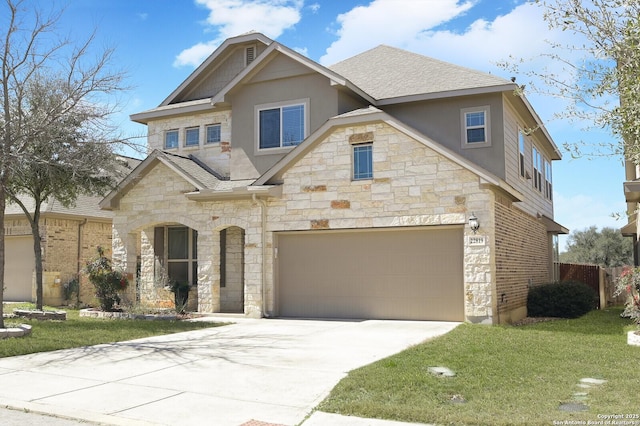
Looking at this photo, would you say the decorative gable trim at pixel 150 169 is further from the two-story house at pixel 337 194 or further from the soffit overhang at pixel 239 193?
the soffit overhang at pixel 239 193

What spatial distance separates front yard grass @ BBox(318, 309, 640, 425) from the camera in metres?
6.60

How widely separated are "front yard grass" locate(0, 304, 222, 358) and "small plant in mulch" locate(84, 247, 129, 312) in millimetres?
988

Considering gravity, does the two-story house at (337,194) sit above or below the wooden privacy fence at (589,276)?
above

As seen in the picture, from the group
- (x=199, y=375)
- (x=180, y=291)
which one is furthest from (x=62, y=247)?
(x=199, y=375)

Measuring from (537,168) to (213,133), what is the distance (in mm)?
12002

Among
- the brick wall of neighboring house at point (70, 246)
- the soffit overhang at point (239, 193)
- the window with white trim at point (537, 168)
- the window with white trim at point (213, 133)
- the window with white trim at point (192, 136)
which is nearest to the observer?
the soffit overhang at point (239, 193)

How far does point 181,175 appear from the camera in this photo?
60.1 ft

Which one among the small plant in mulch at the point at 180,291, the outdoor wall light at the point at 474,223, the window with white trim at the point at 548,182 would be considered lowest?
the small plant in mulch at the point at 180,291

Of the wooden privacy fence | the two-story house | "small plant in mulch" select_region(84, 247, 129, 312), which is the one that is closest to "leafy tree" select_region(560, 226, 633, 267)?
the wooden privacy fence

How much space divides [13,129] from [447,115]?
37.4 feet

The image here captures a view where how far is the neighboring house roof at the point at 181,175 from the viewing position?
714 inches

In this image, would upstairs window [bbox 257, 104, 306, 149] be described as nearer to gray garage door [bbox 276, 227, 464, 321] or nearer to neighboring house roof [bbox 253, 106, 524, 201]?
neighboring house roof [bbox 253, 106, 524, 201]

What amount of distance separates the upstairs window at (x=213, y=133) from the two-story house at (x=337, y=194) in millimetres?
50

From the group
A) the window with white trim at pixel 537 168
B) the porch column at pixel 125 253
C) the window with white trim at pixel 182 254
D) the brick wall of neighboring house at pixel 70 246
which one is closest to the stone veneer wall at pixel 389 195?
the window with white trim at pixel 182 254
